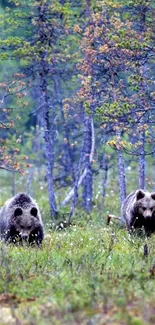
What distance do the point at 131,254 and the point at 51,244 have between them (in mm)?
2442

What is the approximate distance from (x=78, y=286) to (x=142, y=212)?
23.4ft

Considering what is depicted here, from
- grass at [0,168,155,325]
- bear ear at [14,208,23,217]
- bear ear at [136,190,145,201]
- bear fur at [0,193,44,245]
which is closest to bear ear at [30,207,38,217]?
bear fur at [0,193,44,245]

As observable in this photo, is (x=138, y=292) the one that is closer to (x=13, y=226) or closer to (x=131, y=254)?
(x=131, y=254)

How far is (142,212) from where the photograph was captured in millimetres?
15266

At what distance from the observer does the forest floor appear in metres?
7.42

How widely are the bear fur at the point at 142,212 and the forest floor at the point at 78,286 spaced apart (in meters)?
3.01

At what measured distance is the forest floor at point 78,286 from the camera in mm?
7418

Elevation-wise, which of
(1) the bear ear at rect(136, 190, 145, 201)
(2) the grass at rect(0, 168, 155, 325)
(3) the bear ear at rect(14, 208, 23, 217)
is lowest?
(3) the bear ear at rect(14, 208, 23, 217)

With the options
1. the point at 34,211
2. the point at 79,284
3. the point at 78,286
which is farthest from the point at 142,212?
the point at 78,286

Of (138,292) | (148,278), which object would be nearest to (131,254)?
(148,278)

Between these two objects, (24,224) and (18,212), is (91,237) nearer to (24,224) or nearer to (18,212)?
(24,224)

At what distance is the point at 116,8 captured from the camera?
17938 mm

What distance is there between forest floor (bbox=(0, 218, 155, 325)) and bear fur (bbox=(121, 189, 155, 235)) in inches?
118

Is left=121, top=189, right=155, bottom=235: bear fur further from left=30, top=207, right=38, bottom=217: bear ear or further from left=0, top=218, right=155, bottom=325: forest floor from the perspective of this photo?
left=0, top=218, right=155, bottom=325: forest floor
